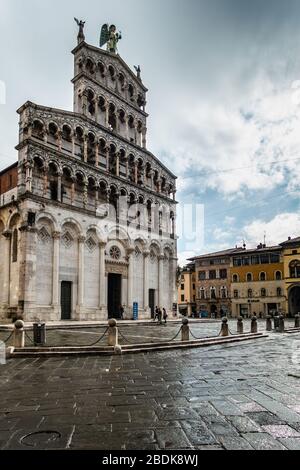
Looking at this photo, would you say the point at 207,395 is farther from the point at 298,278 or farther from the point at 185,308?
the point at 185,308

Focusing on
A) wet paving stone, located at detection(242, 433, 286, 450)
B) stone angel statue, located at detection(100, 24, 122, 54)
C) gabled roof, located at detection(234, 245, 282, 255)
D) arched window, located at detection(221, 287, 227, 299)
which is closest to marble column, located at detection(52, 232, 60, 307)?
stone angel statue, located at detection(100, 24, 122, 54)

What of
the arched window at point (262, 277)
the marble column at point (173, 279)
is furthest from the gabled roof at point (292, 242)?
the marble column at point (173, 279)

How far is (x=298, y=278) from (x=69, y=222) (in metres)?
36.2

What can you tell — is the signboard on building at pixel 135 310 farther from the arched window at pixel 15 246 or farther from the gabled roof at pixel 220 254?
the gabled roof at pixel 220 254

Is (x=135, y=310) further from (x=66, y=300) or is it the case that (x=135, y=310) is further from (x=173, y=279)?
(x=173, y=279)

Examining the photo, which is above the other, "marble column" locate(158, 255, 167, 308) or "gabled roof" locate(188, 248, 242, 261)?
"gabled roof" locate(188, 248, 242, 261)

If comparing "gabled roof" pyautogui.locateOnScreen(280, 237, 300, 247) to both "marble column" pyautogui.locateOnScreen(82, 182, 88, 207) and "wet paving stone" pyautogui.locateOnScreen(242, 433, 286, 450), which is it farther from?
"wet paving stone" pyautogui.locateOnScreen(242, 433, 286, 450)

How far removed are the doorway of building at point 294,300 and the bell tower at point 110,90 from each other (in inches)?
1231

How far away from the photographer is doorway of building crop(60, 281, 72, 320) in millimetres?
26062

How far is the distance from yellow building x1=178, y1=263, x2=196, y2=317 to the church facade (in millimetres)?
31175

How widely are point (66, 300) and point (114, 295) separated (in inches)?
215

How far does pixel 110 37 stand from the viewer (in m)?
34.9

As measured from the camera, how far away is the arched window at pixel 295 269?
50531 millimetres

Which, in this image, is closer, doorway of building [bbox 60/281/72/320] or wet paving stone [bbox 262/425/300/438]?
wet paving stone [bbox 262/425/300/438]
